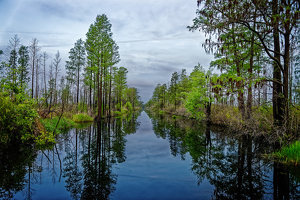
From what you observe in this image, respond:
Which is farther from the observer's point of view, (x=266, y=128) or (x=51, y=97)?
(x=51, y=97)

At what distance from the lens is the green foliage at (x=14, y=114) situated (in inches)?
246

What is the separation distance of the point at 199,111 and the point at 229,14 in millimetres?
18472

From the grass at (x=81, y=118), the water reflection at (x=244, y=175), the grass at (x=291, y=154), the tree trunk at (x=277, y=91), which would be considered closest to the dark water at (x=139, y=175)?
the water reflection at (x=244, y=175)

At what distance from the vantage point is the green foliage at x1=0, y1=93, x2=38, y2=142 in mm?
6258

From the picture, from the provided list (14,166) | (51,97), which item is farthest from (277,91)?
(51,97)

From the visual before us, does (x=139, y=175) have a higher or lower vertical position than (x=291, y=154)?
lower

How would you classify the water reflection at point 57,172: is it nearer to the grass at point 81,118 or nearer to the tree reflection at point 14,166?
the tree reflection at point 14,166

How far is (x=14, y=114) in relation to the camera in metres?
6.51

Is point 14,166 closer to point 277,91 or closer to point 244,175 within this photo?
point 244,175

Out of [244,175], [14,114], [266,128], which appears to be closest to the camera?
[244,175]

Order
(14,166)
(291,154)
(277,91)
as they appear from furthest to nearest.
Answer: (277,91) → (291,154) → (14,166)

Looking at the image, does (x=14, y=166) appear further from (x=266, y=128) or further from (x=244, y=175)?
(x=266, y=128)

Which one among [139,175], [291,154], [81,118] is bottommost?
[139,175]

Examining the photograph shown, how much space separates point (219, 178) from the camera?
494 cm
